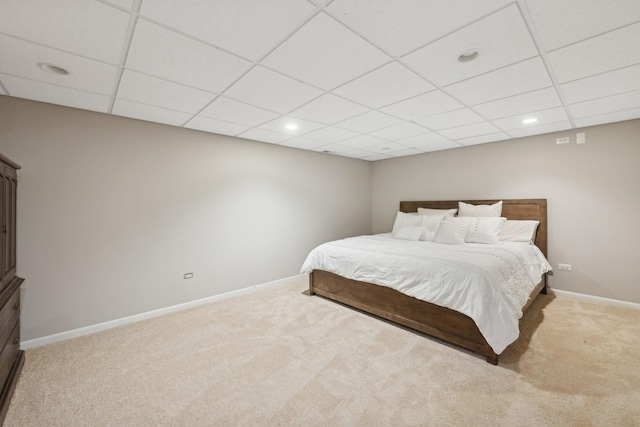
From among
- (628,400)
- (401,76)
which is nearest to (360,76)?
(401,76)

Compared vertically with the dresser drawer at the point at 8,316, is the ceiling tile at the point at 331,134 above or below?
above

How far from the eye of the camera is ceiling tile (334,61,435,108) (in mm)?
1950

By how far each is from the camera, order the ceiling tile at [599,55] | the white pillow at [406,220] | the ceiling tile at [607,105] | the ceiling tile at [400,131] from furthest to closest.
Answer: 1. the white pillow at [406,220]
2. the ceiling tile at [400,131]
3. the ceiling tile at [607,105]
4. the ceiling tile at [599,55]

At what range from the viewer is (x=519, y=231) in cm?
367

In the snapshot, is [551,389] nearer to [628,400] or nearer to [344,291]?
[628,400]

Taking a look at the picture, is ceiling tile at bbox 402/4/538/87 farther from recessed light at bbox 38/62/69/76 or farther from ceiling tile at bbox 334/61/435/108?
A: recessed light at bbox 38/62/69/76

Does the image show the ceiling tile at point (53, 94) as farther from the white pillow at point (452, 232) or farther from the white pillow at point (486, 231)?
the white pillow at point (486, 231)

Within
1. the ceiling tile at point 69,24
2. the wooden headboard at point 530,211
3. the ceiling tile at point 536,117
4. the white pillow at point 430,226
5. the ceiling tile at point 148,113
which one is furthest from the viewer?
the white pillow at point 430,226

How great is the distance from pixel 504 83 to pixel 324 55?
1.48m

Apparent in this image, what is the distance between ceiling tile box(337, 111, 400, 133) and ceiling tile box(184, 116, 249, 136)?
4.11ft

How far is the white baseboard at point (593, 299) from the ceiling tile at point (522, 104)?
250 cm

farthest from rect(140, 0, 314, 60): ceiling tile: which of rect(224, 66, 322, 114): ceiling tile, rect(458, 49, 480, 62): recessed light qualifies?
rect(458, 49, 480, 62): recessed light

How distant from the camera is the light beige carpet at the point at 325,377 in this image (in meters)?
1.63

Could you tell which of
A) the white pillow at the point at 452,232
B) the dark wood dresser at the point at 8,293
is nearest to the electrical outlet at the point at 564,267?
the white pillow at the point at 452,232
